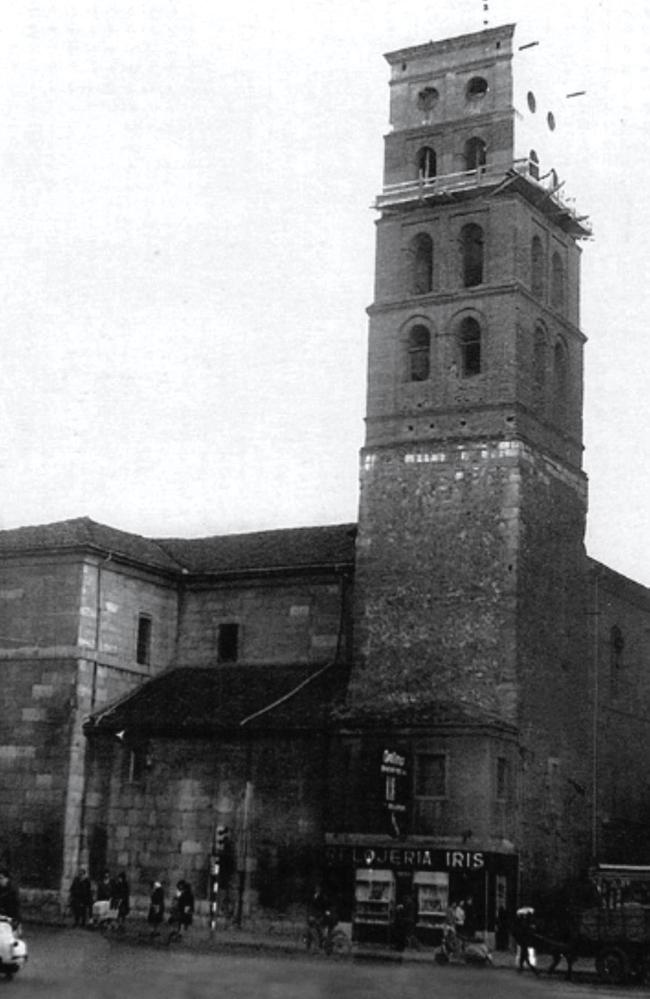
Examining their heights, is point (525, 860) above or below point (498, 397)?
below

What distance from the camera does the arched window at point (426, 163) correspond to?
148 feet

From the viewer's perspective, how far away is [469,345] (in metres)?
43.2

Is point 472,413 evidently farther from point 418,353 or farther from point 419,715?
point 419,715

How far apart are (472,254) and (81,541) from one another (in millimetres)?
13791

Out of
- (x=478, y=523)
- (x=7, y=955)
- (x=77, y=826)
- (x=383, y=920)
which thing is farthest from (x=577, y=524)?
(x=7, y=955)

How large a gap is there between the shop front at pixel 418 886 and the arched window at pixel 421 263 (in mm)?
16147

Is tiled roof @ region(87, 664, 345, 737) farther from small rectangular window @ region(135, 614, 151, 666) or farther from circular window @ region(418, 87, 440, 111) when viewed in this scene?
circular window @ region(418, 87, 440, 111)

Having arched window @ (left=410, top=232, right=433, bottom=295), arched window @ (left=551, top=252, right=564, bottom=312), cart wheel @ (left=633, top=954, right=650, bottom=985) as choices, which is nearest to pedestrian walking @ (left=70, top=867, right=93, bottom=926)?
cart wheel @ (left=633, top=954, right=650, bottom=985)

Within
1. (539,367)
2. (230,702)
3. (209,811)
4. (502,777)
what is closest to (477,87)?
(539,367)

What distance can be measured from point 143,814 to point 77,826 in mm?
1887

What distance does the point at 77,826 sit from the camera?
4188cm

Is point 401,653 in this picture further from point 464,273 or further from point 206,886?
point 464,273

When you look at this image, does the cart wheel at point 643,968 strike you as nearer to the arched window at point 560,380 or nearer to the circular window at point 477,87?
the arched window at point 560,380

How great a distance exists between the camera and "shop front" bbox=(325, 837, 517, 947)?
1427 inches
